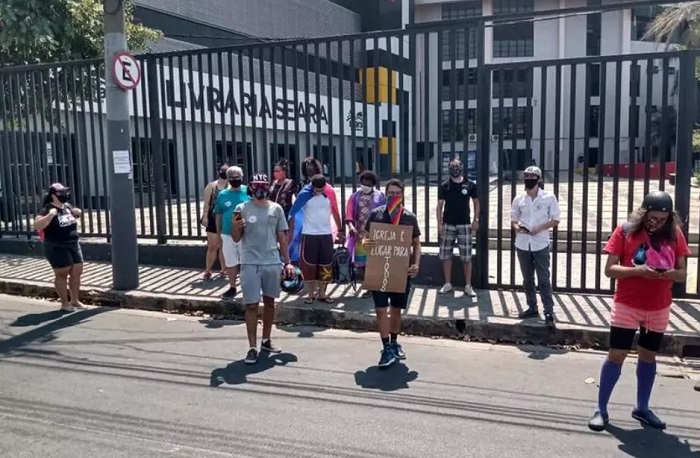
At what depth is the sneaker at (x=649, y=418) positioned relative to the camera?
4.41m

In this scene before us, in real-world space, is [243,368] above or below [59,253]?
below

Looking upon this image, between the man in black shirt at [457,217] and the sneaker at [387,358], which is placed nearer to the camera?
the sneaker at [387,358]

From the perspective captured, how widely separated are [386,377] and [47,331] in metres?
4.16

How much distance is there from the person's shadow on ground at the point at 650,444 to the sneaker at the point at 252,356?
3.15m

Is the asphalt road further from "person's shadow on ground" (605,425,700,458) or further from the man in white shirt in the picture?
the man in white shirt

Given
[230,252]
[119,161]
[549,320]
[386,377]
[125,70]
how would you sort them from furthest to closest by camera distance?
[119,161] < [125,70] < [230,252] < [549,320] < [386,377]

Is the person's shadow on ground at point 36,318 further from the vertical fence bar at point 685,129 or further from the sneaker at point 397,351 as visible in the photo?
the vertical fence bar at point 685,129

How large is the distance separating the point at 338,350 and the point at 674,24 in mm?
30200

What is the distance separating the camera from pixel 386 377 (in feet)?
18.3

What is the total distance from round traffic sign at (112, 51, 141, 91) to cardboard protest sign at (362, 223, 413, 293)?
461cm

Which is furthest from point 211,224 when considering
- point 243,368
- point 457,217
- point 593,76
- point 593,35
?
point 593,35

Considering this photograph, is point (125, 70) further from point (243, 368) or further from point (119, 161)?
point (243, 368)

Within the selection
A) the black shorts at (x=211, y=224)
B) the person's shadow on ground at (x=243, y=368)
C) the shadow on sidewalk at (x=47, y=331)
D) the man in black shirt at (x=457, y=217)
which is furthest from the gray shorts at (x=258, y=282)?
the black shorts at (x=211, y=224)

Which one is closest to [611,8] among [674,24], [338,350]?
[338,350]
